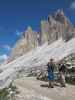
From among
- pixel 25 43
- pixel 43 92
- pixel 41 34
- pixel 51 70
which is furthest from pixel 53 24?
pixel 43 92

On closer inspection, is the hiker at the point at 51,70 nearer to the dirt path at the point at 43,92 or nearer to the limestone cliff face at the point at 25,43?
the dirt path at the point at 43,92

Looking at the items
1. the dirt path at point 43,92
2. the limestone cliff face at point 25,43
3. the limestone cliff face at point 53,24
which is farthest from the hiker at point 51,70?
the limestone cliff face at point 25,43

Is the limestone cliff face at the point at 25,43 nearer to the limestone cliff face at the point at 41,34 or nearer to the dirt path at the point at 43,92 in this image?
the limestone cliff face at the point at 41,34

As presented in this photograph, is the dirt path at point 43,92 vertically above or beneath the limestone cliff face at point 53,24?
beneath

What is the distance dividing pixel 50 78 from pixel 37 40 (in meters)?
97.4

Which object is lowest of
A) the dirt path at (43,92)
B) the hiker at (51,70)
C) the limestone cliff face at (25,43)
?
the dirt path at (43,92)

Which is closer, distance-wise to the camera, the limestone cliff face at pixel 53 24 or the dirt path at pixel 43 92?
the dirt path at pixel 43 92

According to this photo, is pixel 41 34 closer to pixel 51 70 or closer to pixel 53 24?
pixel 53 24

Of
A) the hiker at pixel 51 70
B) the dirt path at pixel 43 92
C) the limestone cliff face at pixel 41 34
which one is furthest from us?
the limestone cliff face at pixel 41 34

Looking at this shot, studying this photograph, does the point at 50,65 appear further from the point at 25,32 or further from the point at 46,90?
the point at 25,32

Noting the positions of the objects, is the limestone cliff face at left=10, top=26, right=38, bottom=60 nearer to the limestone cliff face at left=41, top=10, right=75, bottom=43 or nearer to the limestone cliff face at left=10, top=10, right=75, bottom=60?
the limestone cliff face at left=10, top=10, right=75, bottom=60

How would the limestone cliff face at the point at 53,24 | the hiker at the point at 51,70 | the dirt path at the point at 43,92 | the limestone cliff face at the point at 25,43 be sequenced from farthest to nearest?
the limestone cliff face at the point at 25,43 < the limestone cliff face at the point at 53,24 < the hiker at the point at 51,70 < the dirt path at the point at 43,92

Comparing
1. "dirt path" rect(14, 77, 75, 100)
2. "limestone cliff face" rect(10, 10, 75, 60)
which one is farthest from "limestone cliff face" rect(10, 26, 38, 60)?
"dirt path" rect(14, 77, 75, 100)

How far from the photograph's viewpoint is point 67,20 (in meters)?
112
